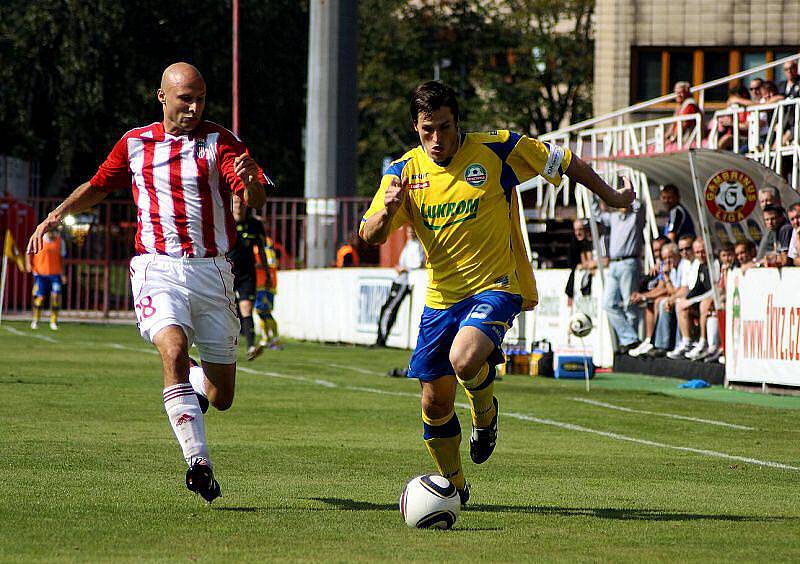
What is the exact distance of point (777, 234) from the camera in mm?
17875

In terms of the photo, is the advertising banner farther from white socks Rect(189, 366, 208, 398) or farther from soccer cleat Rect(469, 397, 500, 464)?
white socks Rect(189, 366, 208, 398)

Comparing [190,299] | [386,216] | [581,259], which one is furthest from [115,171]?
[581,259]

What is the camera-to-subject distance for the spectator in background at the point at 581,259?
68.7 ft

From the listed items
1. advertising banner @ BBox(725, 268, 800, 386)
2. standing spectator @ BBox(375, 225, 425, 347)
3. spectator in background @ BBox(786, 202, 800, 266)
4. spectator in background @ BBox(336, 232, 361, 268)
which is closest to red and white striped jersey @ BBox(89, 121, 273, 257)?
advertising banner @ BBox(725, 268, 800, 386)

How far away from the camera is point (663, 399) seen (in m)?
16.4

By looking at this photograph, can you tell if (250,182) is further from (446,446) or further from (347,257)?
(347,257)

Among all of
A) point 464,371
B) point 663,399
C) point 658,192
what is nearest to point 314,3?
point 658,192

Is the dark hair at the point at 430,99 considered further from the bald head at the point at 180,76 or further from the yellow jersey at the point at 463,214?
the bald head at the point at 180,76

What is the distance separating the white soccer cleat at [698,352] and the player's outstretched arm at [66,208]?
11759mm

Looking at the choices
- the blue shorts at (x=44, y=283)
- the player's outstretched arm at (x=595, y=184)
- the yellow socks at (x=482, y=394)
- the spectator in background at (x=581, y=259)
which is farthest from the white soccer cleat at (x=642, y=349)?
the blue shorts at (x=44, y=283)

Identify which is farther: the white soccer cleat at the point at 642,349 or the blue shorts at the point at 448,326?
the white soccer cleat at the point at 642,349

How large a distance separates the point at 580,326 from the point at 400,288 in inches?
318

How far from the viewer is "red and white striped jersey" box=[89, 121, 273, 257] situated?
8.28 meters

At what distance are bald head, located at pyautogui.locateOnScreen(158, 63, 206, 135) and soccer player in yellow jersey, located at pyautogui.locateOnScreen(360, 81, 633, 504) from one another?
1.06 m
